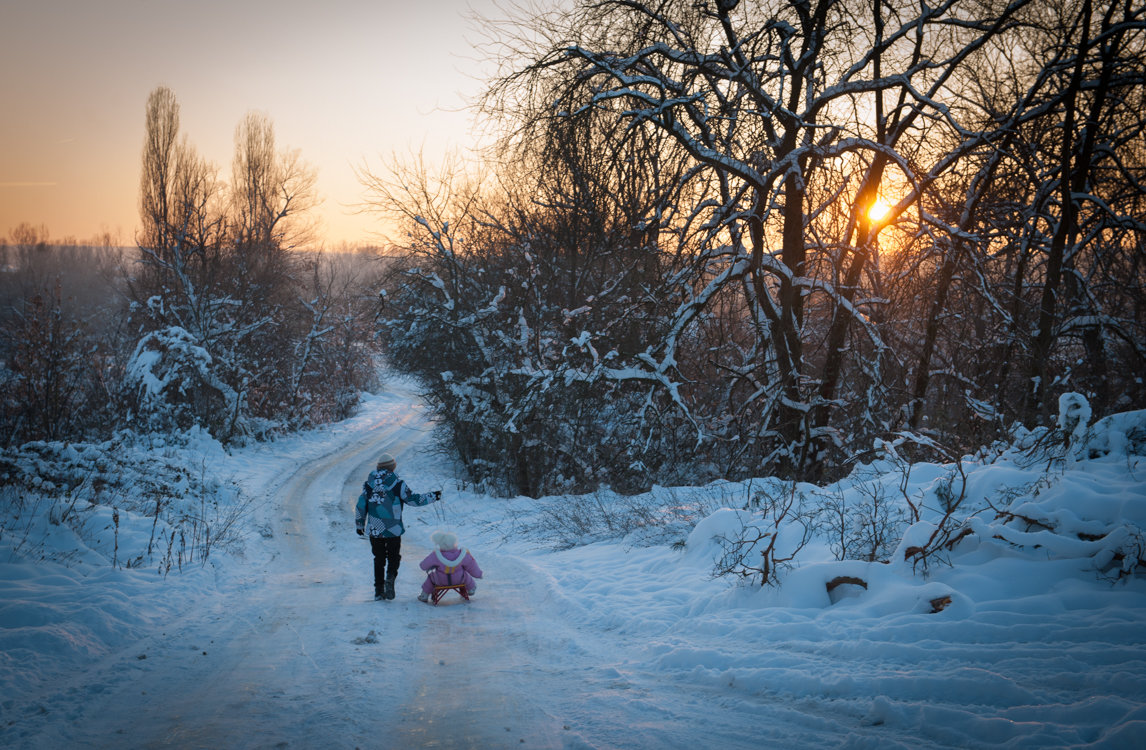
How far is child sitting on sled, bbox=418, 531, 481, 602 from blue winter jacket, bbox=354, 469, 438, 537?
1.83 feet

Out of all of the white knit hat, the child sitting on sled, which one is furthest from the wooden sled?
the white knit hat

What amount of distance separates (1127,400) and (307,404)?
108 ft

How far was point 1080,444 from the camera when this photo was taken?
6180mm

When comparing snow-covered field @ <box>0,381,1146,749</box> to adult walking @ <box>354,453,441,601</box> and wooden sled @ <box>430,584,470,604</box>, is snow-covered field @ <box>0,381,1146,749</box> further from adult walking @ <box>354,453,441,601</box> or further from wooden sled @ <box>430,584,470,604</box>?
adult walking @ <box>354,453,441,601</box>

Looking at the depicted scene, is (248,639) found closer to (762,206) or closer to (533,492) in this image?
(762,206)

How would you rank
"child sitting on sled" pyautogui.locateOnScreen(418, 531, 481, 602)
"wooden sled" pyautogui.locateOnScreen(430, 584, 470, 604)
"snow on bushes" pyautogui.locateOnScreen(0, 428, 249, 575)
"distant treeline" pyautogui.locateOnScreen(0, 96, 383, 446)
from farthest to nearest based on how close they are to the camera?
"distant treeline" pyautogui.locateOnScreen(0, 96, 383, 446), "snow on bushes" pyautogui.locateOnScreen(0, 428, 249, 575), "child sitting on sled" pyautogui.locateOnScreen(418, 531, 481, 602), "wooden sled" pyautogui.locateOnScreen(430, 584, 470, 604)

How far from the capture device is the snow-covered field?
376cm

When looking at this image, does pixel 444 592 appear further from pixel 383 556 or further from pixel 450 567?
pixel 383 556

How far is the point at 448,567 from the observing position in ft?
25.1

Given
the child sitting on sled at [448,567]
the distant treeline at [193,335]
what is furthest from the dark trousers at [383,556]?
the distant treeline at [193,335]

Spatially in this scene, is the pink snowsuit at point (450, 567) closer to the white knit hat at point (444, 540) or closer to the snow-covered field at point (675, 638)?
the white knit hat at point (444, 540)

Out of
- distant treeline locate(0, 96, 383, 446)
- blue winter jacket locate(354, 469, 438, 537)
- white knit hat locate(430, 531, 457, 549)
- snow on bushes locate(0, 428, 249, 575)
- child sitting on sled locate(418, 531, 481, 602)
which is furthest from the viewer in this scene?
distant treeline locate(0, 96, 383, 446)

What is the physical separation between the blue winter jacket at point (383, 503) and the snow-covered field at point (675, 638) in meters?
0.88

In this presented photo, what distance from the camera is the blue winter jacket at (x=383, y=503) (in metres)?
8.02
